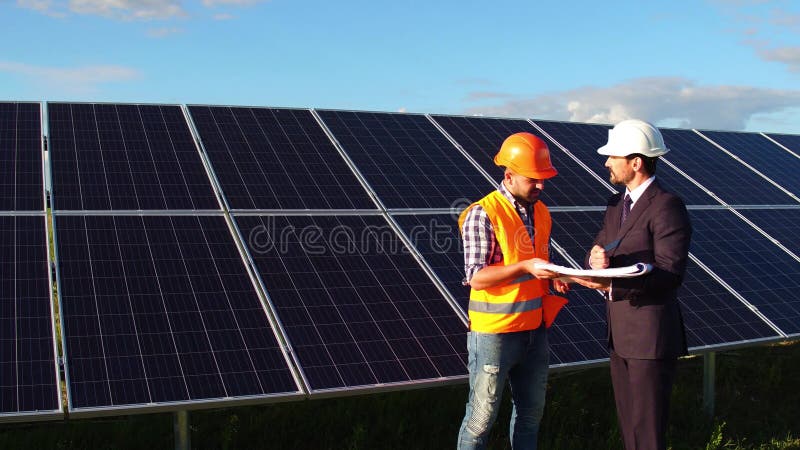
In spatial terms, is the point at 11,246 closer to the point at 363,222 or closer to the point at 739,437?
the point at 363,222

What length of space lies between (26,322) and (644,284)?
457cm

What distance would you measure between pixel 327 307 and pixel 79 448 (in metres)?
2.99

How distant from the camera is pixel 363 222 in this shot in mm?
8141

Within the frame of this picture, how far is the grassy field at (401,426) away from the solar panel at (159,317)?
1678 millimetres

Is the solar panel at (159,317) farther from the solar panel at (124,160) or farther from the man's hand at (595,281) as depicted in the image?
the man's hand at (595,281)

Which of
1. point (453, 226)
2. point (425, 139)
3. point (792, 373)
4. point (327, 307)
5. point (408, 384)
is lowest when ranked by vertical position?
point (792, 373)

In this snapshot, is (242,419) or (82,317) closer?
(82,317)

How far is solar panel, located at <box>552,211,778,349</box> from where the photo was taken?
319 inches

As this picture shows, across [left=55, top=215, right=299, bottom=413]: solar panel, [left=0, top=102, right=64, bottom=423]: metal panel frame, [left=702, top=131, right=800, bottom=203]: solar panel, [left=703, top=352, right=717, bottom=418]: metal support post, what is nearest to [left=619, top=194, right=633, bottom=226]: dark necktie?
[left=55, top=215, right=299, bottom=413]: solar panel

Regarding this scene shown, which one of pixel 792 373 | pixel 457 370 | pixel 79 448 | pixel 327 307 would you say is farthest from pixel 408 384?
pixel 792 373

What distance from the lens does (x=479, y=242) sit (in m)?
5.30

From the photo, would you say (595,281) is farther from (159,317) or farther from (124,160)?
(124,160)

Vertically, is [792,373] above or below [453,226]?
below

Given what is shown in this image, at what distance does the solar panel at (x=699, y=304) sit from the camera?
8102 millimetres
